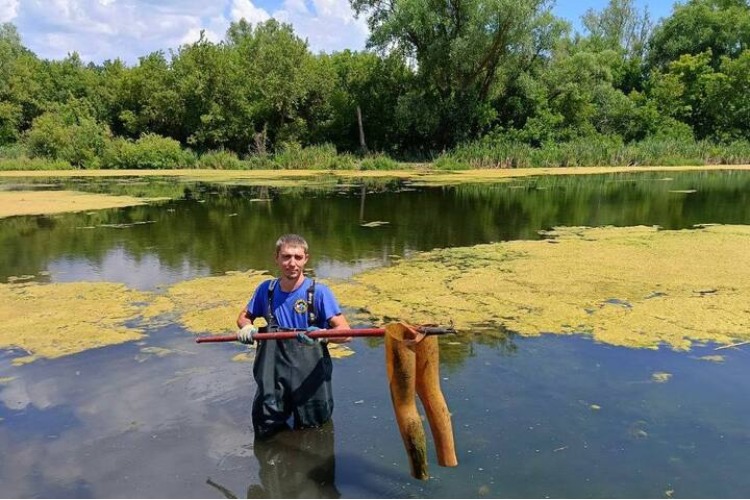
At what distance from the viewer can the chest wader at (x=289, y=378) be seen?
3428mm

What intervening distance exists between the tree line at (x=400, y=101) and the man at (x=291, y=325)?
2847 centimetres

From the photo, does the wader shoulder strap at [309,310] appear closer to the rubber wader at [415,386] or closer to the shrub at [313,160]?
the rubber wader at [415,386]

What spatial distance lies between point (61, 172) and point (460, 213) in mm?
24595

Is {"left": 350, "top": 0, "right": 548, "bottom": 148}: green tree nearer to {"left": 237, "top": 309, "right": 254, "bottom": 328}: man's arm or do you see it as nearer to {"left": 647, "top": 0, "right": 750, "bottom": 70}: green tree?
{"left": 647, "top": 0, "right": 750, "bottom": 70}: green tree

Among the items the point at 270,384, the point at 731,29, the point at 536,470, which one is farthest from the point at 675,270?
the point at 731,29

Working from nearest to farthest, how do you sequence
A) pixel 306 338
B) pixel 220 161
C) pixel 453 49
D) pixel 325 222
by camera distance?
pixel 306 338
pixel 325 222
pixel 453 49
pixel 220 161

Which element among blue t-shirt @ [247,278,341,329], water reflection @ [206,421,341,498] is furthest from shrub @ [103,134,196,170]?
blue t-shirt @ [247,278,341,329]

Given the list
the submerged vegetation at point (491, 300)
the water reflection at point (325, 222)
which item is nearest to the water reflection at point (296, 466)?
the submerged vegetation at point (491, 300)

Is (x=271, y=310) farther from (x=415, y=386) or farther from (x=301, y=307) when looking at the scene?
(x=415, y=386)

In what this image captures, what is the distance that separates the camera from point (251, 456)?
3609 mm

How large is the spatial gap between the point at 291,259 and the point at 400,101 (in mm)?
31693

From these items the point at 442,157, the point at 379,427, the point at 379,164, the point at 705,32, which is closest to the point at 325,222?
the point at 379,427

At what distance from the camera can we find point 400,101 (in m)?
33.9

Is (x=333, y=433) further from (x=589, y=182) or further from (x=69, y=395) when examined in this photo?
(x=589, y=182)
